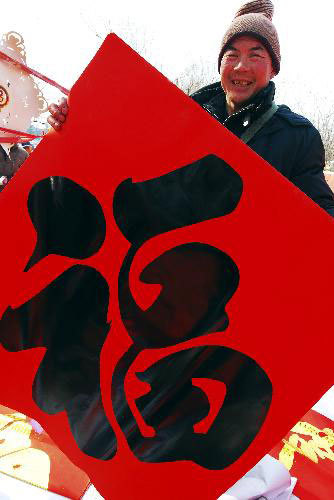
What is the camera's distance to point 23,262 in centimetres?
98

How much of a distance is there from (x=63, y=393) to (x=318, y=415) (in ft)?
3.54

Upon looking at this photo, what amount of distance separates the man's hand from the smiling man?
0.43 meters

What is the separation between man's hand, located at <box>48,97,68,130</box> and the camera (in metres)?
0.93

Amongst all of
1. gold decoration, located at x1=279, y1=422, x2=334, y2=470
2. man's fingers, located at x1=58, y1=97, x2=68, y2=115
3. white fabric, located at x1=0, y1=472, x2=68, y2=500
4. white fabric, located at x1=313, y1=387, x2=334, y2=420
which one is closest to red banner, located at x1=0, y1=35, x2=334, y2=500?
man's fingers, located at x1=58, y1=97, x2=68, y2=115

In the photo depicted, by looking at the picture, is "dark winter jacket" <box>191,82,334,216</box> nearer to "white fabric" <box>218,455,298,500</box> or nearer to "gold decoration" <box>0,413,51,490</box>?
"white fabric" <box>218,455,298,500</box>

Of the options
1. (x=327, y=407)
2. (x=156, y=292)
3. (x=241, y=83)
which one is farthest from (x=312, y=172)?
(x=327, y=407)

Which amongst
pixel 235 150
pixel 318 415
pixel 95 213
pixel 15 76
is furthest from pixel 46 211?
pixel 15 76

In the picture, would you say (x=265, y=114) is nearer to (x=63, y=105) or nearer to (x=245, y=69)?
(x=245, y=69)

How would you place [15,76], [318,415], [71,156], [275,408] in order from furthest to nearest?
1. [15,76]
2. [318,415]
3. [71,156]
4. [275,408]

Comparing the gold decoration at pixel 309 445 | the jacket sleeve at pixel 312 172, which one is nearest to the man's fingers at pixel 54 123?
the jacket sleeve at pixel 312 172

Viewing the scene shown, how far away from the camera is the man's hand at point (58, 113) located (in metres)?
0.93

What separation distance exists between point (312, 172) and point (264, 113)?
0.21m

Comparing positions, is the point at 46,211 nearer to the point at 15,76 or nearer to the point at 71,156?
the point at 71,156

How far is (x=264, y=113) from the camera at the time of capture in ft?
3.50
